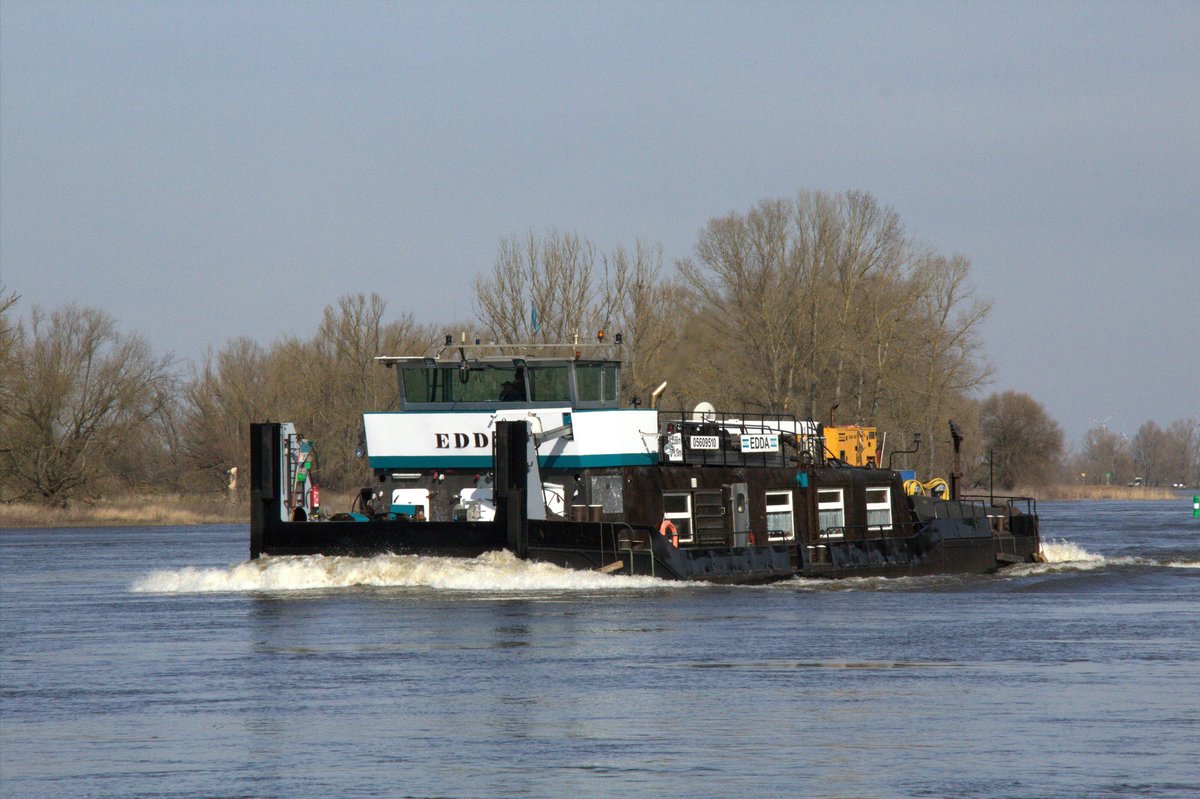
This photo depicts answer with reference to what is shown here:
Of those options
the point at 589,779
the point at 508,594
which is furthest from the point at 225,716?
the point at 508,594

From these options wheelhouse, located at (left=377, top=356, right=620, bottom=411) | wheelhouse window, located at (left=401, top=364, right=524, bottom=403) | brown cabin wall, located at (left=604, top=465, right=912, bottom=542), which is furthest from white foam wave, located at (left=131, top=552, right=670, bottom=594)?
wheelhouse window, located at (left=401, top=364, right=524, bottom=403)

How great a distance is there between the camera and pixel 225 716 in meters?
17.4

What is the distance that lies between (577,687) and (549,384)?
14.4 metres

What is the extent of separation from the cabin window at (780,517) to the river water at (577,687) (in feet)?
5.28

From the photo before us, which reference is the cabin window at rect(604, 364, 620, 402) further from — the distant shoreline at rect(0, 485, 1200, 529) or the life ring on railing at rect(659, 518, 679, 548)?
the distant shoreline at rect(0, 485, 1200, 529)

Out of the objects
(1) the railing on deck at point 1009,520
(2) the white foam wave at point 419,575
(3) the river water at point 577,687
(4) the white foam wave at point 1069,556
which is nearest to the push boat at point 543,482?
(2) the white foam wave at point 419,575

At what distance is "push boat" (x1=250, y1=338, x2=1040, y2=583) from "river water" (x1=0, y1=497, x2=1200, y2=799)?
2.00 ft

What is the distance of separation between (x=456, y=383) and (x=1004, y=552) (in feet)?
56.1

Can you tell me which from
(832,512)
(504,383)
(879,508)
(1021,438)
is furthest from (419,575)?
(1021,438)

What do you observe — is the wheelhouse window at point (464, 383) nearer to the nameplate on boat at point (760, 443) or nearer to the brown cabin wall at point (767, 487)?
the brown cabin wall at point (767, 487)

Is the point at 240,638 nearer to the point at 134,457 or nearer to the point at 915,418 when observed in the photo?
the point at 915,418

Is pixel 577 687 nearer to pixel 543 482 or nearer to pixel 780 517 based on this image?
pixel 543 482

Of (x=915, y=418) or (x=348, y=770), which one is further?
(x=915, y=418)

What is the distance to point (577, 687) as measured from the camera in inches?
773
